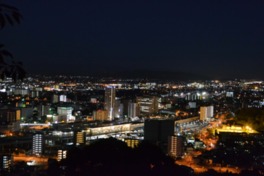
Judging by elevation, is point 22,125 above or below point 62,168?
below

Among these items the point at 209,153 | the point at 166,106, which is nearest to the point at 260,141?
the point at 209,153

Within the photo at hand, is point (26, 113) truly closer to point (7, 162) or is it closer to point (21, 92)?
point (7, 162)

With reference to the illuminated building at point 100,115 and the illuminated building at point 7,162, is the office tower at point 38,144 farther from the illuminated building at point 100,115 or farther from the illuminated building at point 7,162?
the illuminated building at point 100,115

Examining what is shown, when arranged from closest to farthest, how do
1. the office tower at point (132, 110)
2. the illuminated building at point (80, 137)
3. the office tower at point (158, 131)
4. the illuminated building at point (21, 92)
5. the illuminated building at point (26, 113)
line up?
1. the illuminated building at point (80, 137)
2. the office tower at point (158, 131)
3. the illuminated building at point (26, 113)
4. the office tower at point (132, 110)
5. the illuminated building at point (21, 92)

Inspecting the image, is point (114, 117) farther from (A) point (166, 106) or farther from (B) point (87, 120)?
(A) point (166, 106)

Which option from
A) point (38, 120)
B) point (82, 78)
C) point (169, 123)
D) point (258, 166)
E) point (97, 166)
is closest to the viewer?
point (97, 166)

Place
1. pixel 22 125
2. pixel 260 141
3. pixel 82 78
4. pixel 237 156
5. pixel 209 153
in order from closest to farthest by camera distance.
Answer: pixel 237 156 < pixel 209 153 < pixel 260 141 < pixel 22 125 < pixel 82 78

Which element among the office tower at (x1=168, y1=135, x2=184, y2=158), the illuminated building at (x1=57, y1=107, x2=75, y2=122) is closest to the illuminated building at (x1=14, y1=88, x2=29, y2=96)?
the illuminated building at (x1=57, y1=107, x2=75, y2=122)

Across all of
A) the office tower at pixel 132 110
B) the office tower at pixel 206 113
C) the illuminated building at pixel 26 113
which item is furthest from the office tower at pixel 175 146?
the office tower at pixel 132 110
